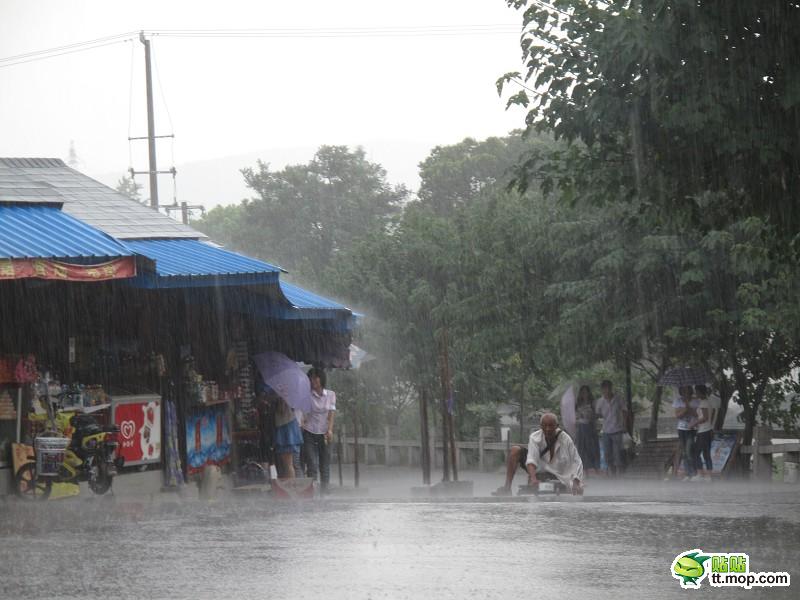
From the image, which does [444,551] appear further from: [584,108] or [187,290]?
[187,290]

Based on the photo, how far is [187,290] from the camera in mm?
17250

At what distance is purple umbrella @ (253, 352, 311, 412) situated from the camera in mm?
18578

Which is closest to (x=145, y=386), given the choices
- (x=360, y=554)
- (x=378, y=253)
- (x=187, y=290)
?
(x=187, y=290)

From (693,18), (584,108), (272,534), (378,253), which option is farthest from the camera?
(378,253)

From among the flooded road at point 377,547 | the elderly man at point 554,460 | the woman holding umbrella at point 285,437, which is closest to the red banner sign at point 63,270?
the flooded road at point 377,547

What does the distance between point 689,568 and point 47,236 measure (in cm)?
787

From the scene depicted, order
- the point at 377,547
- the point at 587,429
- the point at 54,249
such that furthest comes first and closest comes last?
the point at 587,429, the point at 54,249, the point at 377,547

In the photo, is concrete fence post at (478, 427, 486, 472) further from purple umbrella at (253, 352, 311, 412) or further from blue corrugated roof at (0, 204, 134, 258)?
blue corrugated roof at (0, 204, 134, 258)

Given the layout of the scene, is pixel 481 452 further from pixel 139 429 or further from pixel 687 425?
pixel 139 429

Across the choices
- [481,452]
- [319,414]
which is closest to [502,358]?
[481,452]

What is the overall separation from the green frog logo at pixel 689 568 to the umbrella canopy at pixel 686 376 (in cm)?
1497

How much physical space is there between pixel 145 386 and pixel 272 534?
6438 mm

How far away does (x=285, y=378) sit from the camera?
1880 cm

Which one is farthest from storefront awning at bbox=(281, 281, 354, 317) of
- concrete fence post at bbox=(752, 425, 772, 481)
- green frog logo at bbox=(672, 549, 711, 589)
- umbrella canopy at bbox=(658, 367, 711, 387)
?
green frog logo at bbox=(672, 549, 711, 589)
